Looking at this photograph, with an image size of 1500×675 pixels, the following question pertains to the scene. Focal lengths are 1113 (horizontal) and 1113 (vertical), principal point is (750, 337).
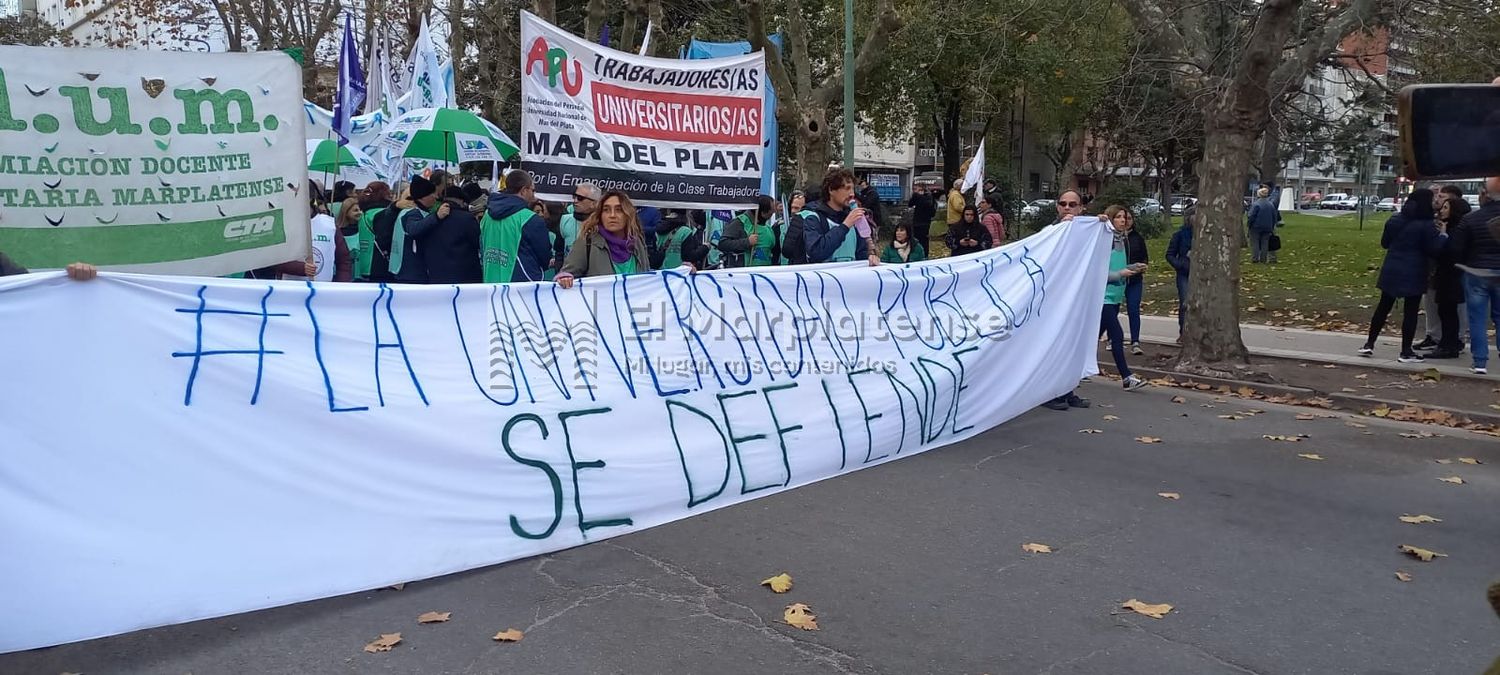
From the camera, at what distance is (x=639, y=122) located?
7.32 meters

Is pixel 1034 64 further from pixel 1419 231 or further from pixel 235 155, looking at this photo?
pixel 235 155

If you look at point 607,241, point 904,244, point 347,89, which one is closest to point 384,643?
point 607,241

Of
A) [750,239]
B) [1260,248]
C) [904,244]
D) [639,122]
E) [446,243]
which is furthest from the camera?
[1260,248]

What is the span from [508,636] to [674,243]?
5.58m

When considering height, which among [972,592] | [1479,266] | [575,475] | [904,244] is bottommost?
[972,592]

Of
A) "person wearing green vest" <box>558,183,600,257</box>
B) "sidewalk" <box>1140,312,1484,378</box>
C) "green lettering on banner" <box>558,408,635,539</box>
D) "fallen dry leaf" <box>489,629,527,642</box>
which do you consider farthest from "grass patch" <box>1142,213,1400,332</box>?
"fallen dry leaf" <box>489,629,527,642</box>

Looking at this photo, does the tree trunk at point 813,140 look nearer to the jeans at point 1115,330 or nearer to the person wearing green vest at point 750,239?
the person wearing green vest at point 750,239

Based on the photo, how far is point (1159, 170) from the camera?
4962 centimetres

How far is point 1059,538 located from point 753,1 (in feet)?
33.6

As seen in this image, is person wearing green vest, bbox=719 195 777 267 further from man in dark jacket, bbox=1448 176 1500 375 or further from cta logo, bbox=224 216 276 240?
man in dark jacket, bbox=1448 176 1500 375

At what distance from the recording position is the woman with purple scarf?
21.7ft

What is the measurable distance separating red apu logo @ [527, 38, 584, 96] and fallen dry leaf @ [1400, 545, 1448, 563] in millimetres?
5193

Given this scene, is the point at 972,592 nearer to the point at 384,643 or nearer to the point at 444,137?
the point at 384,643

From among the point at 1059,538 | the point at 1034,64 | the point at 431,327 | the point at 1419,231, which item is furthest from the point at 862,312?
the point at 1034,64
